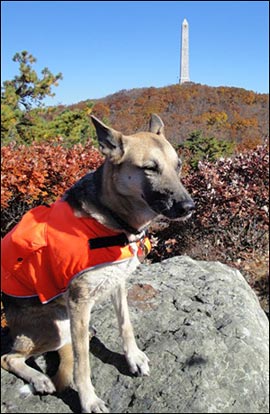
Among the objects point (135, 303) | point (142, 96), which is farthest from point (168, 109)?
point (135, 303)

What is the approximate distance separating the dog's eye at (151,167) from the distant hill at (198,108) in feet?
57.8

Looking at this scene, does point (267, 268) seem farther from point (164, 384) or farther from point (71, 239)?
point (71, 239)

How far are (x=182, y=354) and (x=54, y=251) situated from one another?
1.43 metres

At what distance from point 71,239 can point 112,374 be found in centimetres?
125

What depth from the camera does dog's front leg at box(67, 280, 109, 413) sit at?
323cm

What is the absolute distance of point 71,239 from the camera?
10.6 feet

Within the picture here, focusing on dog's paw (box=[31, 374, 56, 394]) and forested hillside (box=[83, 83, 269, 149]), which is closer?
dog's paw (box=[31, 374, 56, 394])

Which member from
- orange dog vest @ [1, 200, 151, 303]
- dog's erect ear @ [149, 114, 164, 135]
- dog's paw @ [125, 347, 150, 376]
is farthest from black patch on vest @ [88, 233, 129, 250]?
dog's erect ear @ [149, 114, 164, 135]

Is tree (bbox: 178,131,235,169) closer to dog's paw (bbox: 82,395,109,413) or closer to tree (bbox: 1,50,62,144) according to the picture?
tree (bbox: 1,50,62,144)

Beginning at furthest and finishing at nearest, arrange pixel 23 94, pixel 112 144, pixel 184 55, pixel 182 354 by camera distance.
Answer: pixel 184 55 → pixel 23 94 → pixel 182 354 → pixel 112 144

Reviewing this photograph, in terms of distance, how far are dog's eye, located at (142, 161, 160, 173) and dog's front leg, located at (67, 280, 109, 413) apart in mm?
991

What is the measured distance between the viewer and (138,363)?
3.60 metres

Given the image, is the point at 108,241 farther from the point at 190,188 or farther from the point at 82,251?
the point at 190,188

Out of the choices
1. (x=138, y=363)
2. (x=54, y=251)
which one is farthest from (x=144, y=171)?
(x=138, y=363)
